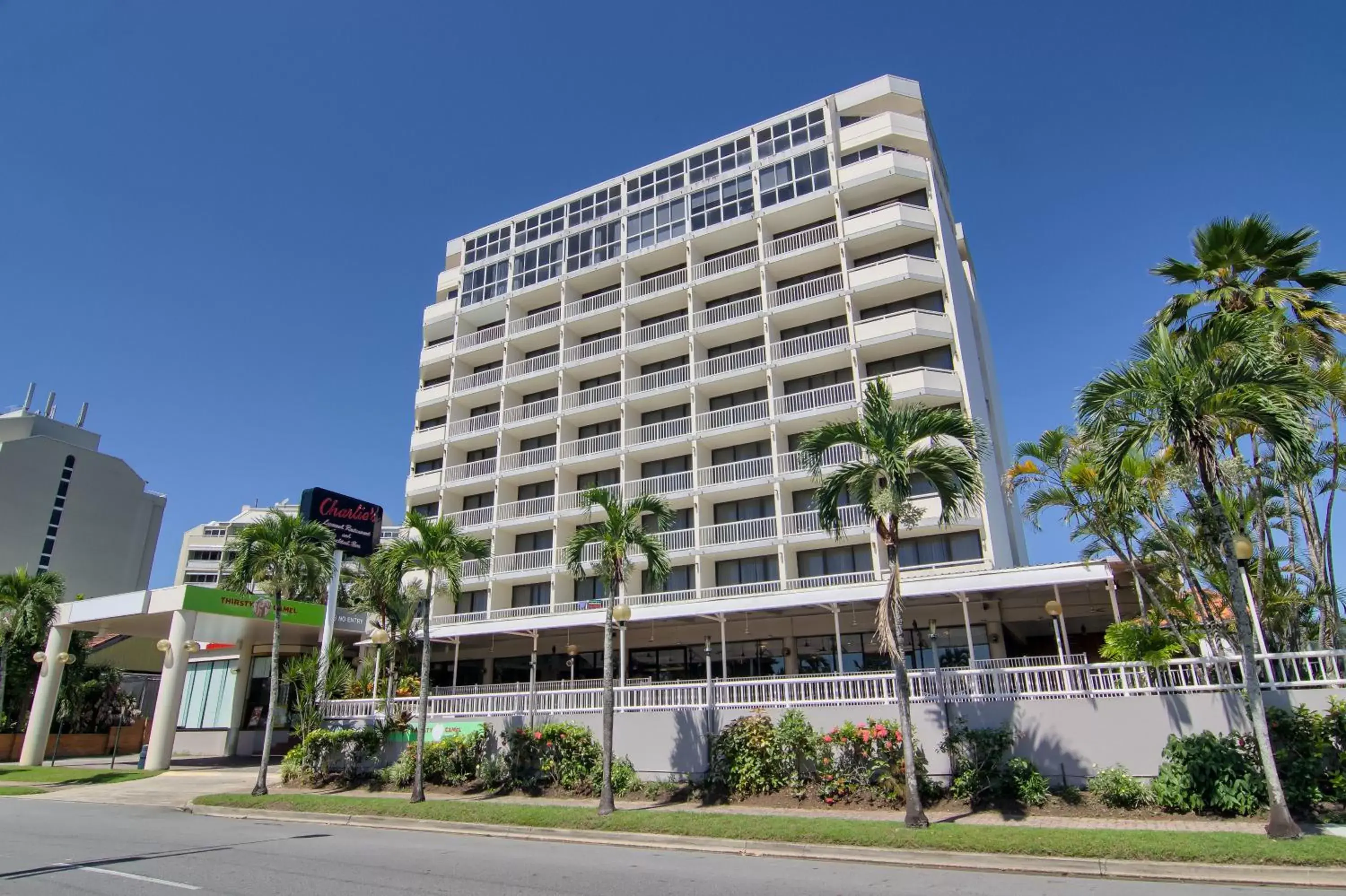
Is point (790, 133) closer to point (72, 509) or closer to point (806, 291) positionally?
point (806, 291)

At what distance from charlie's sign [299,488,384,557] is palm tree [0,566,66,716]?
42.1ft

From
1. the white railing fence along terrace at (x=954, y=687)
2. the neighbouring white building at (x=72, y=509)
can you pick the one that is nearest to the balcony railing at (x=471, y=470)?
the white railing fence along terrace at (x=954, y=687)

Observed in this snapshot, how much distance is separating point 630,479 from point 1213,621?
2331 cm

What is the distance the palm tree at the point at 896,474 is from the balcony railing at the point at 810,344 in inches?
642

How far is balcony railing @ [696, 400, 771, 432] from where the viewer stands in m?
32.8

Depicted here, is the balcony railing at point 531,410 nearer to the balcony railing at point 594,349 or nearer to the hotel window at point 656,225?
the balcony railing at point 594,349

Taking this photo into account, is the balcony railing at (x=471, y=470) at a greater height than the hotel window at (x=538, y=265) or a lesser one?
lesser

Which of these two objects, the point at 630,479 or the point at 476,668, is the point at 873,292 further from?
the point at 476,668

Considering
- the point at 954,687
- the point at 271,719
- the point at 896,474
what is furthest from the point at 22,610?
the point at 954,687

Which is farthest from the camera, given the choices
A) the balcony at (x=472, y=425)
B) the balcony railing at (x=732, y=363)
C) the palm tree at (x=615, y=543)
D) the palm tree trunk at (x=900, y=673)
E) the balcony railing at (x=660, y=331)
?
the balcony at (x=472, y=425)

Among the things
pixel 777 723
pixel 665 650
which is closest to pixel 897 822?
pixel 777 723

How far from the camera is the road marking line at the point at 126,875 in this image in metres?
9.78

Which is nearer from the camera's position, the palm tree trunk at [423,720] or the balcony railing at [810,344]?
the palm tree trunk at [423,720]

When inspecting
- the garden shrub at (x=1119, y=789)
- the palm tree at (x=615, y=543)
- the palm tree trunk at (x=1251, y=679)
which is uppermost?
the palm tree at (x=615, y=543)
